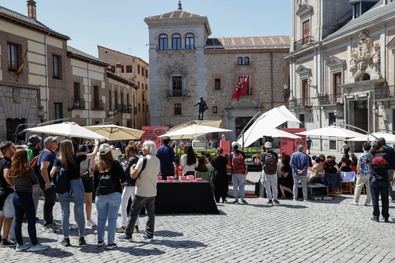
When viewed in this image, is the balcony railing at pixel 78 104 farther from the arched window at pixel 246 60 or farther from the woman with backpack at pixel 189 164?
the arched window at pixel 246 60

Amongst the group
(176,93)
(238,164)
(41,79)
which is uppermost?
(176,93)

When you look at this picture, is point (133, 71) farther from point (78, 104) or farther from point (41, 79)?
point (41, 79)

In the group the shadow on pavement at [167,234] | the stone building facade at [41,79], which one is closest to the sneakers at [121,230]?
the shadow on pavement at [167,234]

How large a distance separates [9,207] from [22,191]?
0.59m

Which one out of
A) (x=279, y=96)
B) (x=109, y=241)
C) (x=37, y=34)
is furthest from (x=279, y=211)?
(x=279, y=96)

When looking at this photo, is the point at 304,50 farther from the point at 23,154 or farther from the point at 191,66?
the point at 23,154

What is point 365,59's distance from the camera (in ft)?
93.3

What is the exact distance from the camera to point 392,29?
1031 inches

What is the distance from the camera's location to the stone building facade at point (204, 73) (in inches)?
1700

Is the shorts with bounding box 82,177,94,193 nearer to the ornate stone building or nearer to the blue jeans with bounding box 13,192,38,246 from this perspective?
the blue jeans with bounding box 13,192,38,246

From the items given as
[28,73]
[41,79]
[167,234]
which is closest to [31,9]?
[41,79]

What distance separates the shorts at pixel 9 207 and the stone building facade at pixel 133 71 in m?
37.3

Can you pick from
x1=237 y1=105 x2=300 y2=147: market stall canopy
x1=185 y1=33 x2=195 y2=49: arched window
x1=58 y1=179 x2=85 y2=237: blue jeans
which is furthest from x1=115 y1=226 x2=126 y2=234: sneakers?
x1=185 y1=33 x2=195 y2=49: arched window

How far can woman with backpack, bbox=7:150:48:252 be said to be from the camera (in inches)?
259
